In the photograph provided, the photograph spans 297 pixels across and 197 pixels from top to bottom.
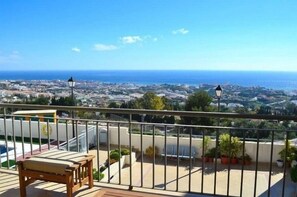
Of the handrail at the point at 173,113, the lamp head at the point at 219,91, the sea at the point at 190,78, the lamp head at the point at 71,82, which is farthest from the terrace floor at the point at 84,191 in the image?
the sea at the point at 190,78

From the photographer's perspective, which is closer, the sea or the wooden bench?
the wooden bench

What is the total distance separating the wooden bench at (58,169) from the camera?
8.80ft

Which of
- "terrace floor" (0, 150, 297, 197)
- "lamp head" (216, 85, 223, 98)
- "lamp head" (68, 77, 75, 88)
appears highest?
"lamp head" (68, 77, 75, 88)

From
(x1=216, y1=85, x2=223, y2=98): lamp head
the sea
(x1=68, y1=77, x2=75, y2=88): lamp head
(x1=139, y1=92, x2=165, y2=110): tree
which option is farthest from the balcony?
(x1=139, y1=92, x2=165, y2=110): tree

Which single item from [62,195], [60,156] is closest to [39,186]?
[62,195]

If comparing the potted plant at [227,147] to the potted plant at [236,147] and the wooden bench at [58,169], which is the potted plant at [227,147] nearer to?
the potted plant at [236,147]

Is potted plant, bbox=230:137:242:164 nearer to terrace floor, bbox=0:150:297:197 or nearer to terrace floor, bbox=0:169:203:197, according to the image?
terrace floor, bbox=0:150:297:197

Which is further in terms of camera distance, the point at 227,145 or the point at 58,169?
the point at 227,145

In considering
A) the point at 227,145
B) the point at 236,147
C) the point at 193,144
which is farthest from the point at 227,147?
the point at 193,144

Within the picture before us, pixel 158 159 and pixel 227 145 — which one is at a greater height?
pixel 227 145

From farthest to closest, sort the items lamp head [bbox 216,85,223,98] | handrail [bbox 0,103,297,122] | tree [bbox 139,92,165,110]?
tree [bbox 139,92,165,110]
lamp head [bbox 216,85,223,98]
handrail [bbox 0,103,297,122]

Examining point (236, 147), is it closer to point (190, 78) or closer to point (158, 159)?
point (158, 159)

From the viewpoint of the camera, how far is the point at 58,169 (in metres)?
2.68

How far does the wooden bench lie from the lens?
268 cm
